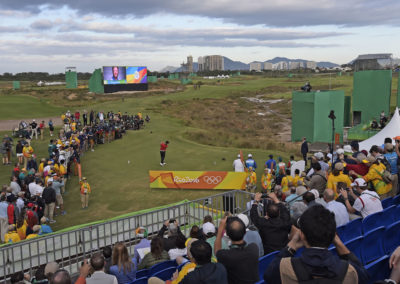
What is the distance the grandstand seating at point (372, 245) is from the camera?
6305 mm

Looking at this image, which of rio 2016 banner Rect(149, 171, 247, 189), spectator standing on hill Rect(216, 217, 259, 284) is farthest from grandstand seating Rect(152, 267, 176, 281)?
rio 2016 banner Rect(149, 171, 247, 189)

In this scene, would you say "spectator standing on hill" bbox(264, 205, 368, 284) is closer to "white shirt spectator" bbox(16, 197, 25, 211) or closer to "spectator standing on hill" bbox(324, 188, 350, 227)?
"spectator standing on hill" bbox(324, 188, 350, 227)

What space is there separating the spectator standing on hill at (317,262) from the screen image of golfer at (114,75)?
67.3 meters

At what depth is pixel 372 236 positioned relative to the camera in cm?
635

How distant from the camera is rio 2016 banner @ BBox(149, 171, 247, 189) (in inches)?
686

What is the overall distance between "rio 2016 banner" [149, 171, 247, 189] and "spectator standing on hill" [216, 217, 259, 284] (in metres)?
12.9

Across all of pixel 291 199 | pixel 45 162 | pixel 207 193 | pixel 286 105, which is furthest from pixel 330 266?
pixel 286 105

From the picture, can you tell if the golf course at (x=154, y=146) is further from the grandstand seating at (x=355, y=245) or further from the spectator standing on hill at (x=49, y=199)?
→ the grandstand seating at (x=355, y=245)

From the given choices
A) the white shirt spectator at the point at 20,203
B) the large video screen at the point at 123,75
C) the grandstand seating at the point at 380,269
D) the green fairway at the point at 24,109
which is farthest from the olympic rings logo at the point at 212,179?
the large video screen at the point at 123,75

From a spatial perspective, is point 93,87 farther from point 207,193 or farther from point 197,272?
point 197,272

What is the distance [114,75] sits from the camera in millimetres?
68500

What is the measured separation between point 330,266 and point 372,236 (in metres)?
3.90

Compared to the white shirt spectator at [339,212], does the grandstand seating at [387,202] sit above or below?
below

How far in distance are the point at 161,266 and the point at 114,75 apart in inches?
2589
